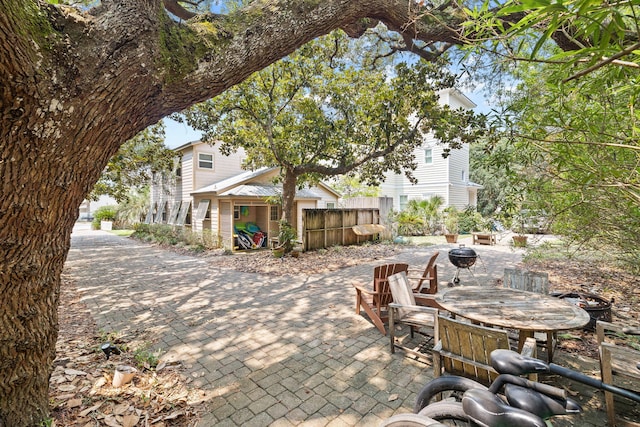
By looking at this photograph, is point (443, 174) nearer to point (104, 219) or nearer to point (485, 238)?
point (485, 238)

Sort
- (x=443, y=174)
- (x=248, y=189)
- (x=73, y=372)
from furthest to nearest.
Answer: (x=443, y=174) < (x=248, y=189) < (x=73, y=372)

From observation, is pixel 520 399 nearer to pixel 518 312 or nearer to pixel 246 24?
pixel 518 312

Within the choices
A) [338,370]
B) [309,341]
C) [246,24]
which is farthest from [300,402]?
[246,24]

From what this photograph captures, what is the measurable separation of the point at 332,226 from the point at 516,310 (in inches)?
388

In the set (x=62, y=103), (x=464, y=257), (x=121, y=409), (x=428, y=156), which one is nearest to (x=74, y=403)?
(x=121, y=409)

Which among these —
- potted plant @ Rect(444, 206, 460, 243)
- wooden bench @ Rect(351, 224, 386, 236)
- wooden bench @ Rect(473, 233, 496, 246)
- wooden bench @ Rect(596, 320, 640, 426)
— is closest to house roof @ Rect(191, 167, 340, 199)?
wooden bench @ Rect(351, 224, 386, 236)

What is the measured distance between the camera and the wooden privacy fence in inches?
467

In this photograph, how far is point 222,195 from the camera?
12.8 meters

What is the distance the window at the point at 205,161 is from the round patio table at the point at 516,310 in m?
14.9

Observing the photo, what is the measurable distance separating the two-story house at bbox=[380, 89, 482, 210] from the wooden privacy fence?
22.5 ft

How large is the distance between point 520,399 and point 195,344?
13.3 ft

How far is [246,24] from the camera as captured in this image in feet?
8.13

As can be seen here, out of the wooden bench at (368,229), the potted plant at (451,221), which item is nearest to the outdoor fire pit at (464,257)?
the wooden bench at (368,229)

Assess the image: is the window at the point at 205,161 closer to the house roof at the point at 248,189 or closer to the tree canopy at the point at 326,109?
the house roof at the point at 248,189
